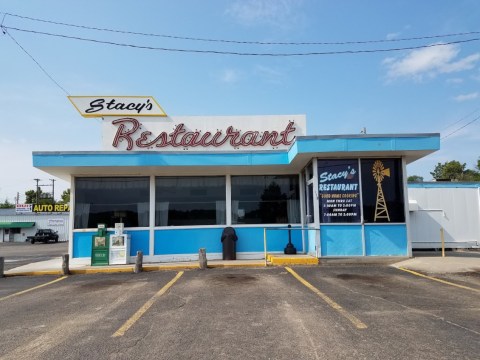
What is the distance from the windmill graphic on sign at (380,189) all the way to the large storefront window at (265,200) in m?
3.44

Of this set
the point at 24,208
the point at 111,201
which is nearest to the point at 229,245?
the point at 111,201

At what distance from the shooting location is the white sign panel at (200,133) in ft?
50.6

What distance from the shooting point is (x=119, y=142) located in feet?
50.3

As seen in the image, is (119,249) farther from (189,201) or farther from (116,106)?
(116,106)

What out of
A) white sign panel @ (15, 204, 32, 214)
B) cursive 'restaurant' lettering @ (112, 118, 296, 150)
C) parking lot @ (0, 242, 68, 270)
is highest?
cursive 'restaurant' lettering @ (112, 118, 296, 150)

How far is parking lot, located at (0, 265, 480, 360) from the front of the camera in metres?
4.69

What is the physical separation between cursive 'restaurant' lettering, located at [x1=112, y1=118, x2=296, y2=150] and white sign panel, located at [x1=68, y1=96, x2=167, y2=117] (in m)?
0.46

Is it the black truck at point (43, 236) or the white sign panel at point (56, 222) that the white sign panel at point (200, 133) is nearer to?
the black truck at point (43, 236)

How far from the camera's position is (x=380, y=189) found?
1284 centimetres

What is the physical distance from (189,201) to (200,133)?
9.31 feet

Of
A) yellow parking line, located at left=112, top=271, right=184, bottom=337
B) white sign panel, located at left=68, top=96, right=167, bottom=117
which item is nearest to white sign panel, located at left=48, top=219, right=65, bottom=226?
white sign panel, located at left=68, top=96, right=167, bottom=117

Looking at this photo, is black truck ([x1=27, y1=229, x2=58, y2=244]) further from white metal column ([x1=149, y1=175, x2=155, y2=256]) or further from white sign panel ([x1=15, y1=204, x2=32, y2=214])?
white metal column ([x1=149, y1=175, x2=155, y2=256])

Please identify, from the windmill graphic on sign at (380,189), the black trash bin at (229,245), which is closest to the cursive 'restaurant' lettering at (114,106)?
the black trash bin at (229,245)

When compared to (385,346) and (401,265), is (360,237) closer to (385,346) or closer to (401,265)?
(401,265)
